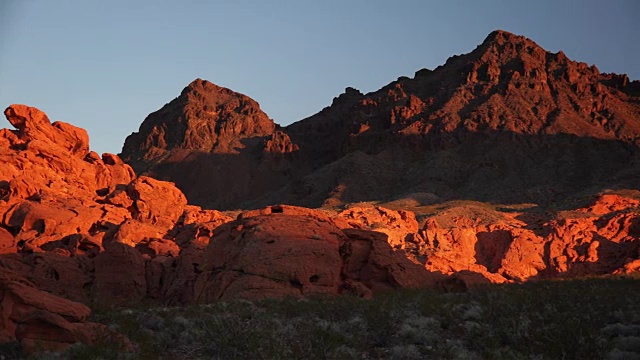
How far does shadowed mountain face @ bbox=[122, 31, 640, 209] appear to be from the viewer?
234ft

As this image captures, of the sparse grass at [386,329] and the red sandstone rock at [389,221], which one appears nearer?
the sparse grass at [386,329]

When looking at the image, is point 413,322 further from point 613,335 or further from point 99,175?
point 99,175

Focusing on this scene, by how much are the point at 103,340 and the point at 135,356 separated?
31.9 inches

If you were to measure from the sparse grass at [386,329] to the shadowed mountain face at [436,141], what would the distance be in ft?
159

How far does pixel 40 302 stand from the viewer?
39.3 ft

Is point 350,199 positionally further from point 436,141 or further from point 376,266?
point 376,266

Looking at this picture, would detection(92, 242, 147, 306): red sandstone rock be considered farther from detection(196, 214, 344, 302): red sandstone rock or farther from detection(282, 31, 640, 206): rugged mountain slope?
detection(282, 31, 640, 206): rugged mountain slope

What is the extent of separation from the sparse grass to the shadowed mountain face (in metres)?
48.4

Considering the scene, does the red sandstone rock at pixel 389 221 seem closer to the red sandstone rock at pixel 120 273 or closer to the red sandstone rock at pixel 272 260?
the red sandstone rock at pixel 272 260

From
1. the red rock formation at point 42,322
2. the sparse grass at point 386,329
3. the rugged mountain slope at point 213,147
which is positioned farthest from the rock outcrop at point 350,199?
the sparse grass at point 386,329

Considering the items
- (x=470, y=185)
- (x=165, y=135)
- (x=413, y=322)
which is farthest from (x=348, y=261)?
(x=165, y=135)

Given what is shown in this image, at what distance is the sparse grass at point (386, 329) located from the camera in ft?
37.2

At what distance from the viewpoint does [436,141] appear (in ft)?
268

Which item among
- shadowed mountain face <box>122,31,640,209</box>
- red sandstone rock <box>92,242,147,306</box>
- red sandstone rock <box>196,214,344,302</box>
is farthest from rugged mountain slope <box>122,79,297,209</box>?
red sandstone rock <box>196,214,344,302</box>
